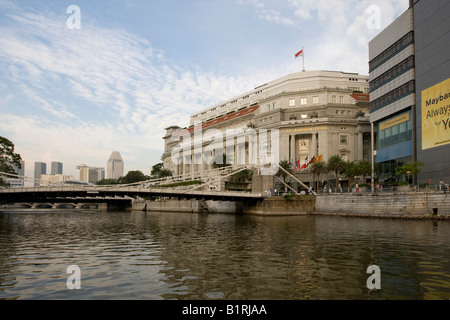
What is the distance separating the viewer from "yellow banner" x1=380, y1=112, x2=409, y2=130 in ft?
226

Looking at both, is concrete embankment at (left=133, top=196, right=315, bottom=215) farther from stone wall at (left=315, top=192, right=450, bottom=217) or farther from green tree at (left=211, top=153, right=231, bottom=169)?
green tree at (left=211, top=153, right=231, bottom=169)

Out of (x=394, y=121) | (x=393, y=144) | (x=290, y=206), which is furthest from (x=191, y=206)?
(x=394, y=121)

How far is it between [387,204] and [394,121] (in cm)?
2418

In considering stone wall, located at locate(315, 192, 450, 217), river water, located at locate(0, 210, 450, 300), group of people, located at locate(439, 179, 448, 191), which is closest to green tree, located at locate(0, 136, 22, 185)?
river water, located at locate(0, 210, 450, 300)

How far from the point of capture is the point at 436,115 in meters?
58.2

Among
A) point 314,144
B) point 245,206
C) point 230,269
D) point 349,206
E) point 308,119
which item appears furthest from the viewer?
point 308,119

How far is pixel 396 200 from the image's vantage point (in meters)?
54.7

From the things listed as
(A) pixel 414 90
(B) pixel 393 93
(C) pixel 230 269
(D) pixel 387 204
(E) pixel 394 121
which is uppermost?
(B) pixel 393 93

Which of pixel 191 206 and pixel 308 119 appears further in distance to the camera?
pixel 308 119

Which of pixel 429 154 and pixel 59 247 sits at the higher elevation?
pixel 429 154

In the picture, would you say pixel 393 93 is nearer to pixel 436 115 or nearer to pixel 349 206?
pixel 436 115

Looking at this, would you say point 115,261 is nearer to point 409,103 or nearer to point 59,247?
point 59,247
